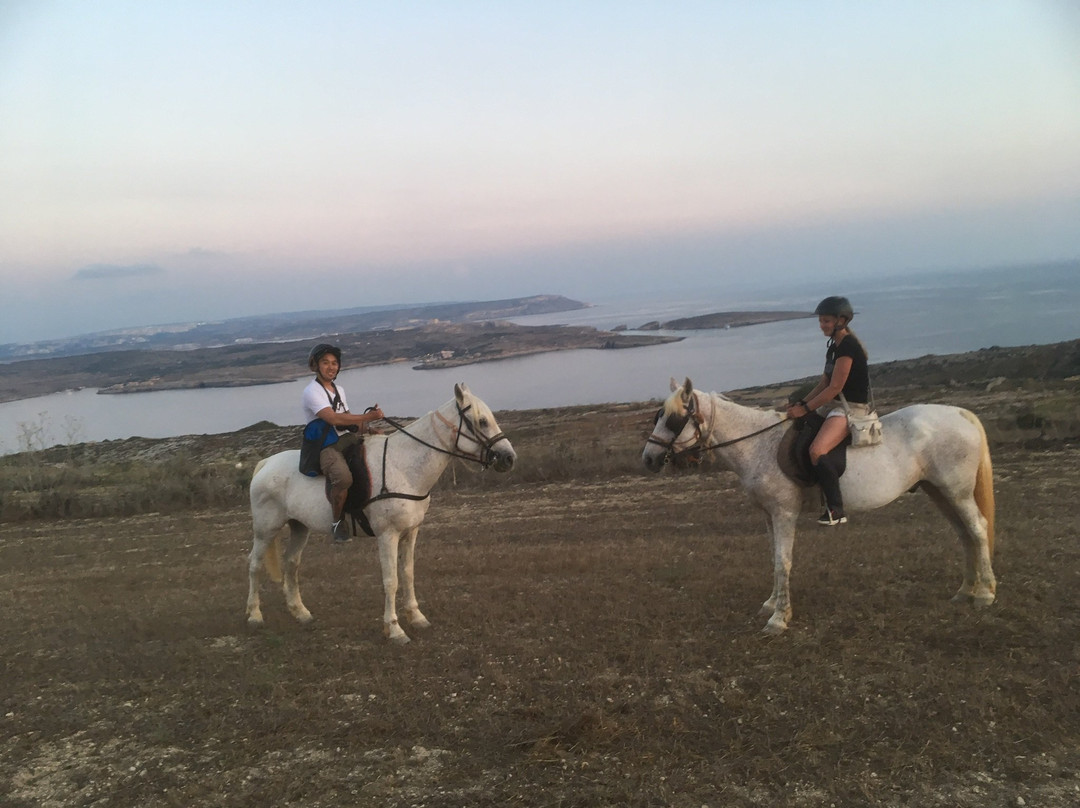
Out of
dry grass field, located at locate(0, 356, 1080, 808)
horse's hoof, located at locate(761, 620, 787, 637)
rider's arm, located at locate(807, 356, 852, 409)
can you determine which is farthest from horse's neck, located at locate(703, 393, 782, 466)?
dry grass field, located at locate(0, 356, 1080, 808)

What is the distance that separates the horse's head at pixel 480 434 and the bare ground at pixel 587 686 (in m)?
1.54

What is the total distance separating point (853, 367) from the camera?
5527mm

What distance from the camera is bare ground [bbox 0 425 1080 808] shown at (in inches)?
144

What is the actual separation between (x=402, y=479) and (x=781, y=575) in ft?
10.8

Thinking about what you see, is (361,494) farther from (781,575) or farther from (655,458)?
(781,575)

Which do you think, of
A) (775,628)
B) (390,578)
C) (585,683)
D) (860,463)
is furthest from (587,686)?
(860,463)

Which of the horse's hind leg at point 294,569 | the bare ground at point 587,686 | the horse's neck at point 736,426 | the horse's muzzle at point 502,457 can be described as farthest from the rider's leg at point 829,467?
the horse's hind leg at point 294,569

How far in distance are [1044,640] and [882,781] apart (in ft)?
7.70

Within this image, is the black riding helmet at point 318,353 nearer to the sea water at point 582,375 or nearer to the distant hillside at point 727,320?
the sea water at point 582,375

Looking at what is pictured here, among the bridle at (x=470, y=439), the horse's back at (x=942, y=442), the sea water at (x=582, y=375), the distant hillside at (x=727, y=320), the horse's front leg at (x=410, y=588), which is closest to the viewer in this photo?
the horse's back at (x=942, y=442)

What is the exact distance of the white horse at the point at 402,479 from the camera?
18.9 feet

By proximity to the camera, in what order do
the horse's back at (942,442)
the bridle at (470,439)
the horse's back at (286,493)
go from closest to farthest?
the horse's back at (942,442)
the bridle at (470,439)
the horse's back at (286,493)

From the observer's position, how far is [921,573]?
659 centimetres

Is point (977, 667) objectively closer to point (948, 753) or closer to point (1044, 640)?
point (1044, 640)
